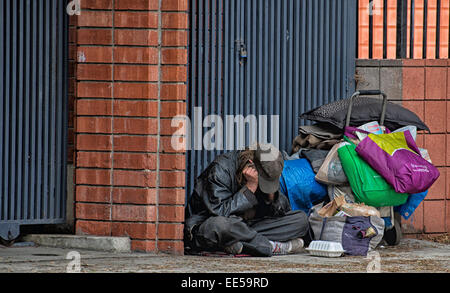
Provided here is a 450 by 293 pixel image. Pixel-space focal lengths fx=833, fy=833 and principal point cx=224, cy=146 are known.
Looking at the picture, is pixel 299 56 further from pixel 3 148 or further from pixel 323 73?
pixel 3 148

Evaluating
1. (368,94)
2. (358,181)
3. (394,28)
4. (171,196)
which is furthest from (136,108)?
(394,28)

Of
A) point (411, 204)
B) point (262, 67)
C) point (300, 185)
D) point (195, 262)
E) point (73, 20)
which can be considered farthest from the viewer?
point (262, 67)

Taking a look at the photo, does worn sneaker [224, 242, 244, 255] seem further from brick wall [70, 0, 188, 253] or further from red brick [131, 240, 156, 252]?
red brick [131, 240, 156, 252]

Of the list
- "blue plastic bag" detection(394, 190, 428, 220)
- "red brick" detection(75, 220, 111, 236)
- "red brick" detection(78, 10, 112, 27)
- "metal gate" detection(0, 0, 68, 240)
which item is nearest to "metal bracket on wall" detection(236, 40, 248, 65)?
"red brick" detection(78, 10, 112, 27)

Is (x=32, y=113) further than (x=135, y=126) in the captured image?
Yes

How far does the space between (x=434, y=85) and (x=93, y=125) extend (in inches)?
138

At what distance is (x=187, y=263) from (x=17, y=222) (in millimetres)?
1548

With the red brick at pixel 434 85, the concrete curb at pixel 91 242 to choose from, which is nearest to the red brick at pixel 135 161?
the concrete curb at pixel 91 242

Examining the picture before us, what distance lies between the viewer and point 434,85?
815 cm

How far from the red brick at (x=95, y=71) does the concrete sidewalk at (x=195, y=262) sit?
135cm

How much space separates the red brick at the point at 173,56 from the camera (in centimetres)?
648

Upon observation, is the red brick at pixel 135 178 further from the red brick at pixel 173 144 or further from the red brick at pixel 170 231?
the red brick at pixel 170 231

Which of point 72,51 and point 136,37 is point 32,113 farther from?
point 136,37

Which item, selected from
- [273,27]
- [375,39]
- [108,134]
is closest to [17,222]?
[108,134]
